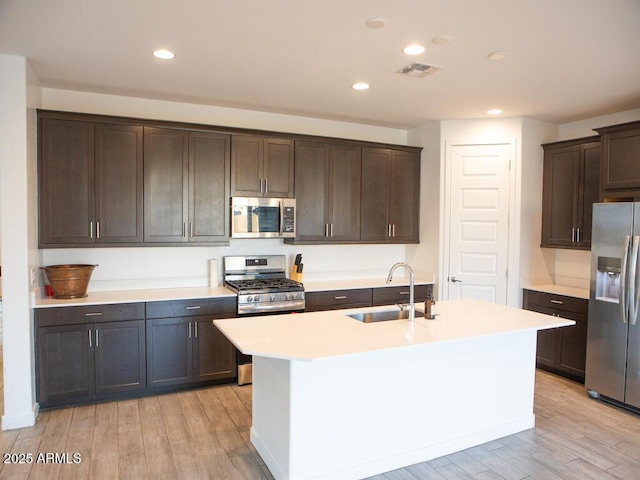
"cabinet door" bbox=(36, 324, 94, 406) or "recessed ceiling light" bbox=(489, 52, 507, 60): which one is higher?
"recessed ceiling light" bbox=(489, 52, 507, 60)

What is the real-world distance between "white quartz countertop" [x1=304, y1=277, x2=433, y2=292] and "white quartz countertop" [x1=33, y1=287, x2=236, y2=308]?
0.92 m

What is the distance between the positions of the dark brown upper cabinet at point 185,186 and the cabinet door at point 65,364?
1007 mm

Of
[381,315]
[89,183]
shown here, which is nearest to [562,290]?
[381,315]

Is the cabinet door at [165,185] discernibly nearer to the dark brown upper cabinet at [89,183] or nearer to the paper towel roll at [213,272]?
the dark brown upper cabinet at [89,183]

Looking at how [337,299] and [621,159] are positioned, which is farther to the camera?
[337,299]

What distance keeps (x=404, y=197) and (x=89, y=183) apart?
3.31 meters

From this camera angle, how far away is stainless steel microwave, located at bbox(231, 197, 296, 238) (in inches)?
171

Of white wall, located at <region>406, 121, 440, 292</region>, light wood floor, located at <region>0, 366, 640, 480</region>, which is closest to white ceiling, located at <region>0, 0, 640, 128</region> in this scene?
white wall, located at <region>406, 121, 440, 292</region>

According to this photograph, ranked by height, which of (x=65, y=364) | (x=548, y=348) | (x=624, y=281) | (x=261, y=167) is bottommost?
(x=548, y=348)

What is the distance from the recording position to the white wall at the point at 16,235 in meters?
3.21

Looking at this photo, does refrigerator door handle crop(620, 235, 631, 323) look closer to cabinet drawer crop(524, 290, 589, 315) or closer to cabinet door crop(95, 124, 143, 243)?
cabinet drawer crop(524, 290, 589, 315)

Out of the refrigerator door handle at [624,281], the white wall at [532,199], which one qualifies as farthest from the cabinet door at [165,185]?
the refrigerator door handle at [624,281]

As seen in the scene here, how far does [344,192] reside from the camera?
4.89 meters

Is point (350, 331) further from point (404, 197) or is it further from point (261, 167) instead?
point (404, 197)
